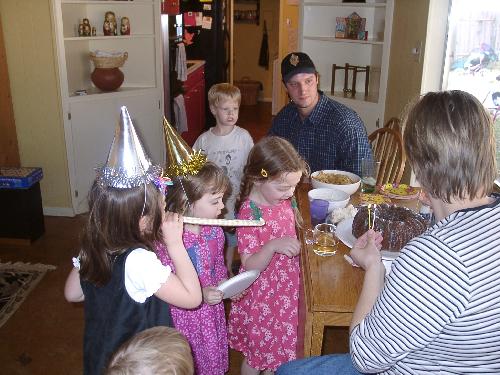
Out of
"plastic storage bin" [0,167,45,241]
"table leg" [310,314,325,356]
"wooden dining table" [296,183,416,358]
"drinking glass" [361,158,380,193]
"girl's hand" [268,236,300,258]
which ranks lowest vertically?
"plastic storage bin" [0,167,45,241]

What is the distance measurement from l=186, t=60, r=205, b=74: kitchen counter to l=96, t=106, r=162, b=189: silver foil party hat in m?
4.03

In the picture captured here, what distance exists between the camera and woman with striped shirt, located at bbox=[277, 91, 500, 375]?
39.7 inches

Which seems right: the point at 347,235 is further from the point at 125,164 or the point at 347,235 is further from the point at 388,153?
the point at 388,153

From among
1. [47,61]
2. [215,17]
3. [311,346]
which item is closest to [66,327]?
[311,346]

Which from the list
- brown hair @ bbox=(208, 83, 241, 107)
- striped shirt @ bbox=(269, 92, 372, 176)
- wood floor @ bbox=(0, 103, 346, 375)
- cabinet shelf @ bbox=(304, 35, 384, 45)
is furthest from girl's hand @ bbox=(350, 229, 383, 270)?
cabinet shelf @ bbox=(304, 35, 384, 45)

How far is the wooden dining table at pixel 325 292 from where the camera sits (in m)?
1.43

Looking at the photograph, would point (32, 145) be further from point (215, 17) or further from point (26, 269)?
point (215, 17)

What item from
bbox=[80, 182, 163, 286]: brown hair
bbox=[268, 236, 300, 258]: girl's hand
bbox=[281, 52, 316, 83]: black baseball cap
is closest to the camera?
bbox=[80, 182, 163, 286]: brown hair

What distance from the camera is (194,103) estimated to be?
5.75 metres

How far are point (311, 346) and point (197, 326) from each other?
1.49 feet

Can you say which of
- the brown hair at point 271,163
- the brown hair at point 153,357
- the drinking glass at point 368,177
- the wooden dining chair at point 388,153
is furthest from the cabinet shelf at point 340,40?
the brown hair at point 153,357

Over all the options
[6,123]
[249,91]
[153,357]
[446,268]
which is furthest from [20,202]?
[249,91]

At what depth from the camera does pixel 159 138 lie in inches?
174

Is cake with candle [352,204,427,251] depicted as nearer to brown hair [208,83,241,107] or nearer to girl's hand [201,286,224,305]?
girl's hand [201,286,224,305]
